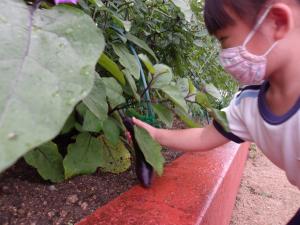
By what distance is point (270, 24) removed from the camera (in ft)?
3.34

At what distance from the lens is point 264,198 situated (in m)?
2.60

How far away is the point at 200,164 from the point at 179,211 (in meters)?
0.50

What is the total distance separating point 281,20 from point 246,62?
0.47 ft

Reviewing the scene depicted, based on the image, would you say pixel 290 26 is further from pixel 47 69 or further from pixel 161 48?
pixel 161 48

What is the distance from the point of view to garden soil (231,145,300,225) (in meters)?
2.33

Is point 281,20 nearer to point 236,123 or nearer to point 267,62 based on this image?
point 267,62

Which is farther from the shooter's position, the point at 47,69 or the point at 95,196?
the point at 95,196

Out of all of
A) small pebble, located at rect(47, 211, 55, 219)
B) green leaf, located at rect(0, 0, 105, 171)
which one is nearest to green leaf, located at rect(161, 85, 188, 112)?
small pebble, located at rect(47, 211, 55, 219)

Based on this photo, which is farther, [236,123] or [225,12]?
[236,123]

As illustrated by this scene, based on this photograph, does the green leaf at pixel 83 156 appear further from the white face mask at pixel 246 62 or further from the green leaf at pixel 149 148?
the white face mask at pixel 246 62

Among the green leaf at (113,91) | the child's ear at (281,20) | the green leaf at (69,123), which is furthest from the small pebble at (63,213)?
the child's ear at (281,20)

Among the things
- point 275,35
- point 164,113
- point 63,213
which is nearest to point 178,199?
point 164,113

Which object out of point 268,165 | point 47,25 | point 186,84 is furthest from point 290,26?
point 268,165

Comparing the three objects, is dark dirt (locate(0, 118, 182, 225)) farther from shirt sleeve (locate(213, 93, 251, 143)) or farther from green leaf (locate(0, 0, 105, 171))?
green leaf (locate(0, 0, 105, 171))
